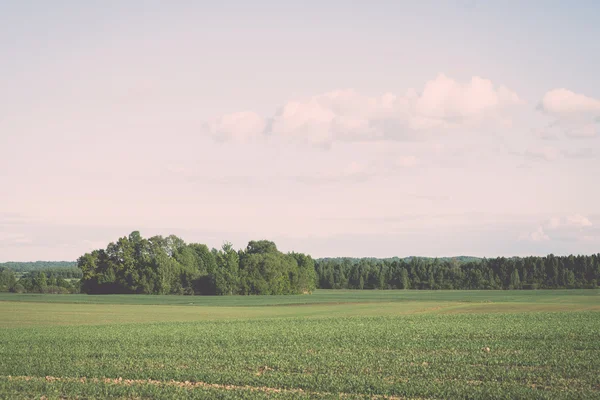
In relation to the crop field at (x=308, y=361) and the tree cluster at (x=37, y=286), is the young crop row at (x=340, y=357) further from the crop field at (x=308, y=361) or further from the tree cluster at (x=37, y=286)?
the tree cluster at (x=37, y=286)

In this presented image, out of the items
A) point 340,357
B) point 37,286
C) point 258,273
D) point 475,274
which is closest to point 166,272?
point 258,273

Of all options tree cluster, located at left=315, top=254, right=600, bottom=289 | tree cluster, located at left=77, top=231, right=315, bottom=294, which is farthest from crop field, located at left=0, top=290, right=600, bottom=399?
tree cluster, located at left=315, top=254, right=600, bottom=289

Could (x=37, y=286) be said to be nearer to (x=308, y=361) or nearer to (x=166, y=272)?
(x=166, y=272)

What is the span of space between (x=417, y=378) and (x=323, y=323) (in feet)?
91.0

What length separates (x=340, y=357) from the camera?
30.3 meters

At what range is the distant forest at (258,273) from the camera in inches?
5251

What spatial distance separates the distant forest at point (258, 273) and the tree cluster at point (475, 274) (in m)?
0.25

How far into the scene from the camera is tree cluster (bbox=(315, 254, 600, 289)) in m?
176

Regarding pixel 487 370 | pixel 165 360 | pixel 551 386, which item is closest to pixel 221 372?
pixel 165 360

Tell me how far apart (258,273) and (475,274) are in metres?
71.4

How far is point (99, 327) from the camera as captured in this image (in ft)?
164

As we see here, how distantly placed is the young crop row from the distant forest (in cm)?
8655

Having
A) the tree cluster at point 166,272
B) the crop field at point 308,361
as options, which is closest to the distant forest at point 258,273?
the tree cluster at point 166,272

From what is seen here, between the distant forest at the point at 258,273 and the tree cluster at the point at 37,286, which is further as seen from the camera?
the tree cluster at the point at 37,286
